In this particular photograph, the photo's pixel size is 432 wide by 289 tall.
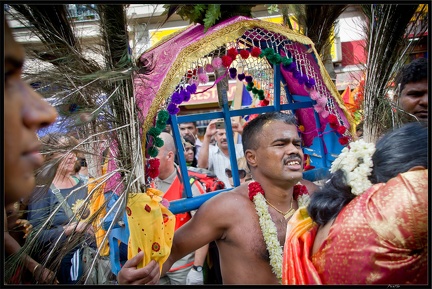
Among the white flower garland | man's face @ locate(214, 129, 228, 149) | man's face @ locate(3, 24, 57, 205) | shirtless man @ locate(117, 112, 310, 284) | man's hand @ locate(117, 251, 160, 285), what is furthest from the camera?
man's face @ locate(214, 129, 228, 149)

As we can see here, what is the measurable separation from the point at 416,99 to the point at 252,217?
5.08 feet

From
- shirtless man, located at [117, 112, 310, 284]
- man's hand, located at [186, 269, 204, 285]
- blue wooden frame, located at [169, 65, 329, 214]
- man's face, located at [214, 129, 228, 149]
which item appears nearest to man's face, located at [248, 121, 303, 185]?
shirtless man, located at [117, 112, 310, 284]

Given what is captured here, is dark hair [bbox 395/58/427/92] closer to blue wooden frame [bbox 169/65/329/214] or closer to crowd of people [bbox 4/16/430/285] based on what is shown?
crowd of people [bbox 4/16/430/285]

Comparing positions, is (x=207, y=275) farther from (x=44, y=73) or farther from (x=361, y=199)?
(x=361, y=199)

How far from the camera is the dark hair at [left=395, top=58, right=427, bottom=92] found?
10.3ft

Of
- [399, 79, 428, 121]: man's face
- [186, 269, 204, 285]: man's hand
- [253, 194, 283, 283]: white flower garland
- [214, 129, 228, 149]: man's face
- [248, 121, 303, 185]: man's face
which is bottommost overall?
[186, 269, 204, 285]: man's hand

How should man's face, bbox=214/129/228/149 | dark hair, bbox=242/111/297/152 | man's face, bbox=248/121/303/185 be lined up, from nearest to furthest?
man's face, bbox=248/121/303/185
dark hair, bbox=242/111/297/152
man's face, bbox=214/129/228/149

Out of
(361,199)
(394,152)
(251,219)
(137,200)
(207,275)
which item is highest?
(394,152)

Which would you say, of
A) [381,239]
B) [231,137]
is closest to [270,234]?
[231,137]

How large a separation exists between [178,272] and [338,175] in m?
2.90

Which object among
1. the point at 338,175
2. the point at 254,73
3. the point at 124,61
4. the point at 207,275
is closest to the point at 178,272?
the point at 207,275

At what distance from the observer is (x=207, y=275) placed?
4637mm

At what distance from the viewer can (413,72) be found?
10.4 feet

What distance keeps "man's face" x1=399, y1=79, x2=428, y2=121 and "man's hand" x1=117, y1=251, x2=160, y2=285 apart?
2190 millimetres
